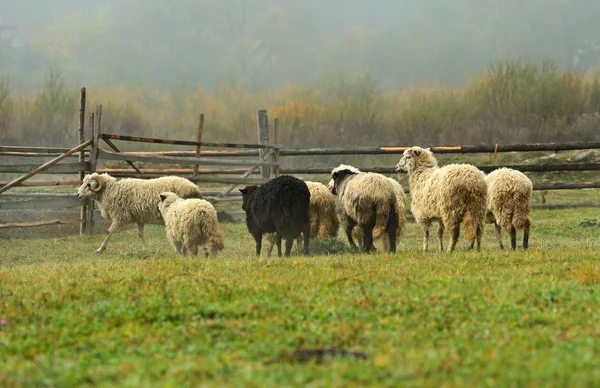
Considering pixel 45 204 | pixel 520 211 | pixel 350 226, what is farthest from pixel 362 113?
pixel 520 211

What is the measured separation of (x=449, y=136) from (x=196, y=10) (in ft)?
65.5

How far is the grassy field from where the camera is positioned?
405 centimetres

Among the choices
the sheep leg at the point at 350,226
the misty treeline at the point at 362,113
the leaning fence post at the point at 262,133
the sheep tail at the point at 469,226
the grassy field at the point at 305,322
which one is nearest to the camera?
the grassy field at the point at 305,322

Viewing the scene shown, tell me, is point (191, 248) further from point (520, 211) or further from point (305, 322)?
point (305, 322)

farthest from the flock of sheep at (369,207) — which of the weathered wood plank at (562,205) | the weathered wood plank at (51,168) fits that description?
the weathered wood plank at (562,205)

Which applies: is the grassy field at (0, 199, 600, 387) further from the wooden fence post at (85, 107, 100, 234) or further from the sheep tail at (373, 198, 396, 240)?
the wooden fence post at (85, 107, 100, 234)

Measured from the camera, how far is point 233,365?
13.9 ft

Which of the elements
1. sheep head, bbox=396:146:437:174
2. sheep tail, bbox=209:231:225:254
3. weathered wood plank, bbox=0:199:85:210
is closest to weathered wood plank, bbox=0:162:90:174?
weathered wood plank, bbox=0:199:85:210

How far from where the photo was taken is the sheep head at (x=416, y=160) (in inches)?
472

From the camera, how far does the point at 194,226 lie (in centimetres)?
1092

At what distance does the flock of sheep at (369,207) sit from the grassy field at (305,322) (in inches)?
77.4

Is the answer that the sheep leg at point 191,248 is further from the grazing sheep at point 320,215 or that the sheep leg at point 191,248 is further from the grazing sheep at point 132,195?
the grazing sheep at point 132,195

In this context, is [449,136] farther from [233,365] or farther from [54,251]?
[233,365]

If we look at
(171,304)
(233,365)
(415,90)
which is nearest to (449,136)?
(415,90)
